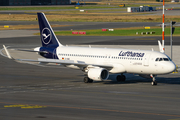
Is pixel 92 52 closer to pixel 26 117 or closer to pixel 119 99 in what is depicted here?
pixel 119 99

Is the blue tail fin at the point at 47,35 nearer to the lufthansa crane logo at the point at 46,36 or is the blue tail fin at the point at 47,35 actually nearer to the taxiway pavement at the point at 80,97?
the lufthansa crane logo at the point at 46,36

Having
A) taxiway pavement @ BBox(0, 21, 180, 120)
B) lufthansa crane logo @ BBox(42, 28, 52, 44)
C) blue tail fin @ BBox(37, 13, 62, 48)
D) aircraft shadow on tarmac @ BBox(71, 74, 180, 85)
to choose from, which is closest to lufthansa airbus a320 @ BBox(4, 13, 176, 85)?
aircraft shadow on tarmac @ BBox(71, 74, 180, 85)

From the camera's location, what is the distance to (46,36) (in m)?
52.2

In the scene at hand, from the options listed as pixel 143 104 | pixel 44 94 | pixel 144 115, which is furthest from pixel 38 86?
pixel 144 115

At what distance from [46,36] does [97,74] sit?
12.5 meters

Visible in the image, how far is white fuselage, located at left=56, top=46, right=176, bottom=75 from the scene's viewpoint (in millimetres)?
42881

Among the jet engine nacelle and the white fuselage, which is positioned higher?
the white fuselage

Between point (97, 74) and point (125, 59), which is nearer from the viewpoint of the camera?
point (97, 74)

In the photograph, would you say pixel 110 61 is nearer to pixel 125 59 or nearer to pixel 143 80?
pixel 125 59

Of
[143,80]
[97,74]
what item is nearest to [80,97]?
[97,74]

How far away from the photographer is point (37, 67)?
Result: 6175 centimetres

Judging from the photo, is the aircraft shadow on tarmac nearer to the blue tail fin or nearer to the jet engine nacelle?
the jet engine nacelle

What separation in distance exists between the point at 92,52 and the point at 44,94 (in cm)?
1152

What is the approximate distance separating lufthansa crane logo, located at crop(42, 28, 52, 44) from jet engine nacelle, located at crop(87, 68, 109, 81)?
1067 centimetres
